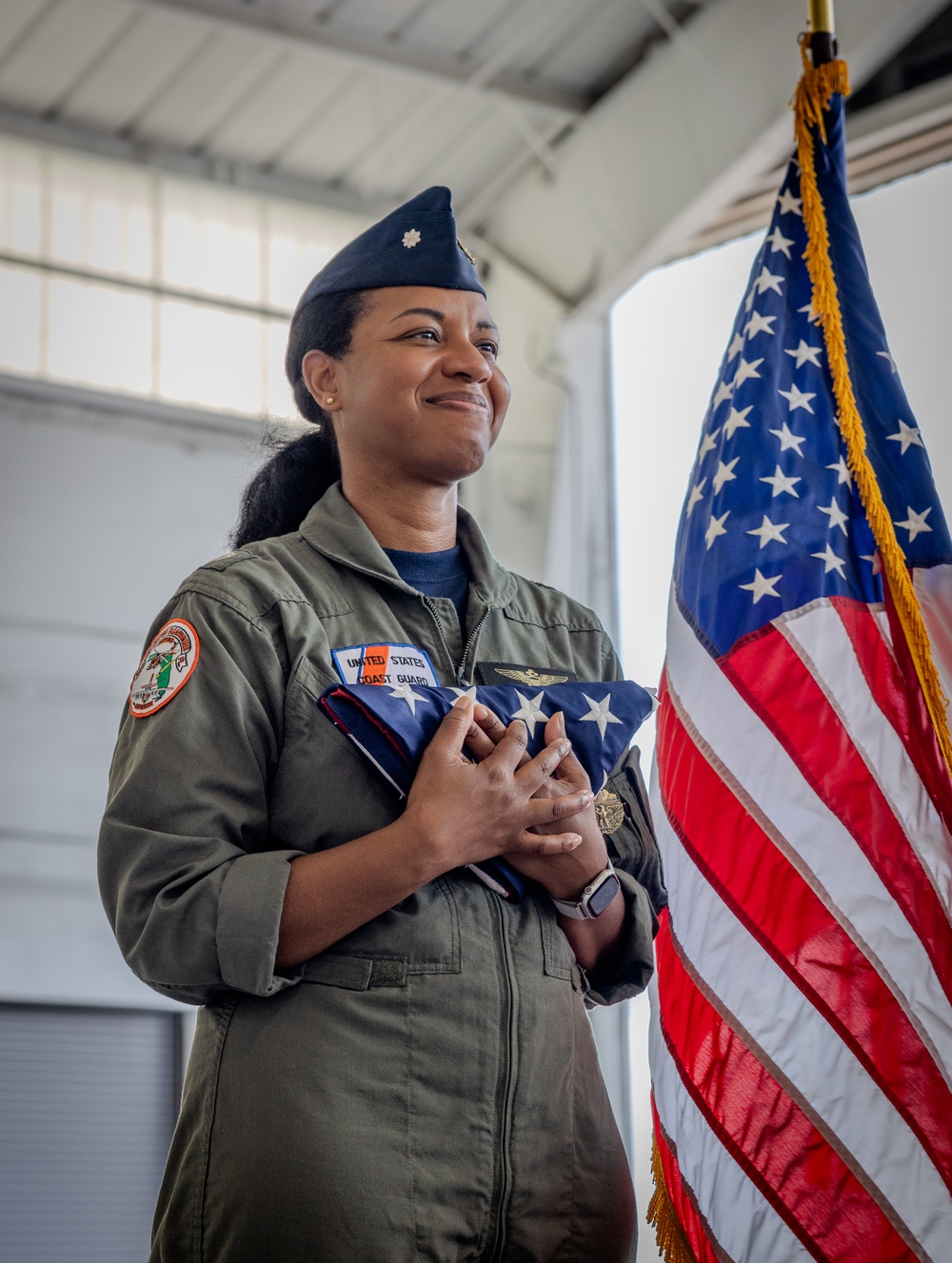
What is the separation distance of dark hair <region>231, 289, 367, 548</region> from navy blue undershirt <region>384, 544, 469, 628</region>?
0.21 meters

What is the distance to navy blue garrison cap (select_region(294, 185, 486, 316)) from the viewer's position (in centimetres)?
174

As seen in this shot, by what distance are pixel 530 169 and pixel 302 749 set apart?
497cm

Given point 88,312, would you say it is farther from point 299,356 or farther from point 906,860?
point 906,860

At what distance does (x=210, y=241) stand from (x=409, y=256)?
439 centimetres

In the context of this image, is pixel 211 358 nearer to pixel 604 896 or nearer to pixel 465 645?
pixel 465 645

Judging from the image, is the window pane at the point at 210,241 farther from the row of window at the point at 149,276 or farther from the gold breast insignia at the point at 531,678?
the gold breast insignia at the point at 531,678

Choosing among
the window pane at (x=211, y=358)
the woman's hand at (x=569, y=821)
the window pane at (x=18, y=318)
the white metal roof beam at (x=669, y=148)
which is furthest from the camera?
the window pane at (x=211, y=358)

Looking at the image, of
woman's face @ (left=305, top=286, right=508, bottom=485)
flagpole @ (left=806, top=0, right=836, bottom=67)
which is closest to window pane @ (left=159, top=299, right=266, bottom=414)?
flagpole @ (left=806, top=0, right=836, bottom=67)

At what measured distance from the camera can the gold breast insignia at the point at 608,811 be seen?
159 cm

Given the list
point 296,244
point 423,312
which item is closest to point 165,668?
point 423,312

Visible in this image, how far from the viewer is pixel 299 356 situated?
6.09ft

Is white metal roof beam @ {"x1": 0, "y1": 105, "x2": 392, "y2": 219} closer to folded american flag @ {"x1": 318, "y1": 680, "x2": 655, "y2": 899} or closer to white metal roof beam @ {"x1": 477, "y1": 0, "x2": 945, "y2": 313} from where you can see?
white metal roof beam @ {"x1": 477, "y1": 0, "x2": 945, "y2": 313}

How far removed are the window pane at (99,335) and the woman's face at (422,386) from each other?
4.14m

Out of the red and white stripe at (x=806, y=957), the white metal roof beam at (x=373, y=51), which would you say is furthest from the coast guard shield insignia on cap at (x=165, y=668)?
the white metal roof beam at (x=373, y=51)
